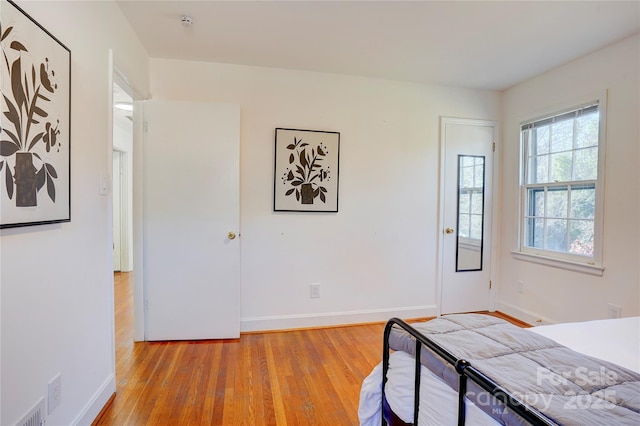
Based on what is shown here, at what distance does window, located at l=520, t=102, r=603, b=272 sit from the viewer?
248cm

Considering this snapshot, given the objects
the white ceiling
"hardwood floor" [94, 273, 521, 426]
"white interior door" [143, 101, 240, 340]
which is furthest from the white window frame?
"white interior door" [143, 101, 240, 340]

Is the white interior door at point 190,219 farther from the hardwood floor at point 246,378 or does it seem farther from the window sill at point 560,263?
the window sill at point 560,263

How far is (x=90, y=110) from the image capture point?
1.61m

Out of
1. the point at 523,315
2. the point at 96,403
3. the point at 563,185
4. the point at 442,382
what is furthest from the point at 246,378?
the point at 563,185

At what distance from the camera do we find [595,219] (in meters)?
2.42

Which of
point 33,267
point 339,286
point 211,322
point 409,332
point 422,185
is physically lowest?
point 211,322

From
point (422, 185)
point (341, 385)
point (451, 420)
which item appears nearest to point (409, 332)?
point (451, 420)

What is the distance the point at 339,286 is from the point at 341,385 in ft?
3.59

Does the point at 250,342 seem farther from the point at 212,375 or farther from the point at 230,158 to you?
the point at 230,158

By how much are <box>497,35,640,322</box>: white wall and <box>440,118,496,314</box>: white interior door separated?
1.00 feet

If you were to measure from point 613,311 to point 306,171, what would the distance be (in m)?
2.69

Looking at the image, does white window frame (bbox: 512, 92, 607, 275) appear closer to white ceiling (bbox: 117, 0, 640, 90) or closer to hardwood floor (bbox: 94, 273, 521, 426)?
white ceiling (bbox: 117, 0, 640, 90)

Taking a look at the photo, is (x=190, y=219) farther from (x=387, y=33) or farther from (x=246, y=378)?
(x=387, y=33)

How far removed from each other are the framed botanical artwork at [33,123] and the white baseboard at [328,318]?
181 centimetres
